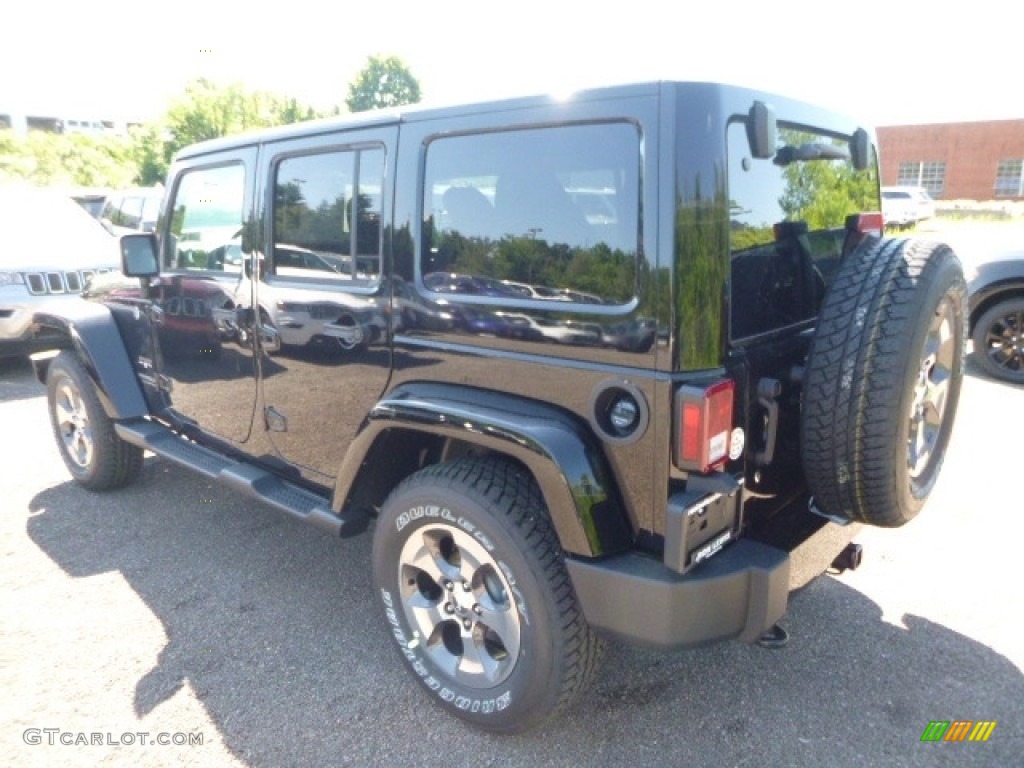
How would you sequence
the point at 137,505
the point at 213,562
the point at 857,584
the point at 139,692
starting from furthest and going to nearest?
1. the point at 137,505
2. the point at 213,562
3. the point at 857,584
4. the point at 139,692

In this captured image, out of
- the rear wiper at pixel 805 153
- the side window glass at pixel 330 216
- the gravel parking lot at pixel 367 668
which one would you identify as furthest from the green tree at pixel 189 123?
the rear wiper at pixel 805 153

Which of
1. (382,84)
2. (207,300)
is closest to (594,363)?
(207,300)

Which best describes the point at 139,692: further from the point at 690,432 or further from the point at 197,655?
the point at 690,432

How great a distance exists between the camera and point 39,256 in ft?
24.1

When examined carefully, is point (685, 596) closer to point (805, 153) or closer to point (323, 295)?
point (805, 153)

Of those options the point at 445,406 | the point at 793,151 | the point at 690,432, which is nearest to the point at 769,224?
the point at 793,151

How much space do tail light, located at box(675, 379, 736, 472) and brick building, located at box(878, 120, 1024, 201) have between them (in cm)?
4330

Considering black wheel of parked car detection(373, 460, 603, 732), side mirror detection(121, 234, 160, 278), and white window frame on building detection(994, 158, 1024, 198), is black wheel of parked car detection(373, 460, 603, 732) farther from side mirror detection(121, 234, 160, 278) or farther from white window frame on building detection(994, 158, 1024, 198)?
white window frame on building detection(994, 158, 1024, 198)

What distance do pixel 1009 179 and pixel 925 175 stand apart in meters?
4.07

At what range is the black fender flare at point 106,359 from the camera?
12.8 ft

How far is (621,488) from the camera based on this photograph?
206cm

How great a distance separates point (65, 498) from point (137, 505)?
1.68 ft

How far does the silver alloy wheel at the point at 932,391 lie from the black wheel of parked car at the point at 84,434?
3.84 m

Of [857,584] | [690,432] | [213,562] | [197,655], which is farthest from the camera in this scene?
[213,562]
